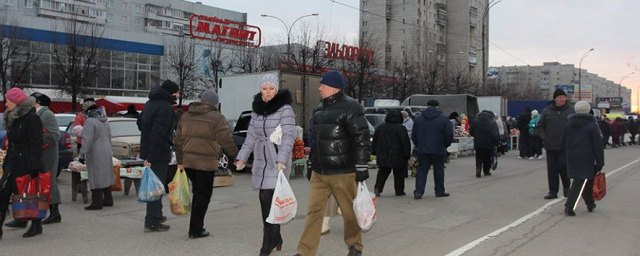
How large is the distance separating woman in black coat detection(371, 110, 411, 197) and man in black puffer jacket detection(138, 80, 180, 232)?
14.4ft

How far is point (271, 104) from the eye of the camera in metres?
5.20

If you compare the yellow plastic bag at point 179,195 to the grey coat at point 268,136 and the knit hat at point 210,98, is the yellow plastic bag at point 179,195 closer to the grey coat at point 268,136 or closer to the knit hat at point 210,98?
the knit hat at point 210,98

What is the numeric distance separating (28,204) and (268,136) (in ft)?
9.97

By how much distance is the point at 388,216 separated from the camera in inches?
299

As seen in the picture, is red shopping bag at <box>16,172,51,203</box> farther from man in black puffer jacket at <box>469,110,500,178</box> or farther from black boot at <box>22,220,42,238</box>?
man in black puffer jacket at <box>469,110,500,178</box>

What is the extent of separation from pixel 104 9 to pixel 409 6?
49.5 m

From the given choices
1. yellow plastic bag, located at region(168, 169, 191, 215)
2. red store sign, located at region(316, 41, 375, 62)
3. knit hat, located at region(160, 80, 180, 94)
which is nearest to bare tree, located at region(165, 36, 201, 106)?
red store sign, located at region(316, 41, 375, 62)

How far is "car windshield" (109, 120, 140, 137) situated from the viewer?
1161cm

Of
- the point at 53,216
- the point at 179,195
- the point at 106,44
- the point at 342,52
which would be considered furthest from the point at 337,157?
the point at 106,44

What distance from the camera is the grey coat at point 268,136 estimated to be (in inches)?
202

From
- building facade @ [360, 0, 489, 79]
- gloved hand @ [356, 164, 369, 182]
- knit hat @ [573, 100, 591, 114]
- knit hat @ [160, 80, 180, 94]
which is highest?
building facade @ [360, 0, 489, 79]

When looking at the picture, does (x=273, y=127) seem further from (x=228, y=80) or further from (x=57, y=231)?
(x=228, y=80)

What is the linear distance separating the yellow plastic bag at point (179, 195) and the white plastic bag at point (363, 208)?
87.8 inches

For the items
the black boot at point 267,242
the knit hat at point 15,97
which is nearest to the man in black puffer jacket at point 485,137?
the black boot at point 267,242
